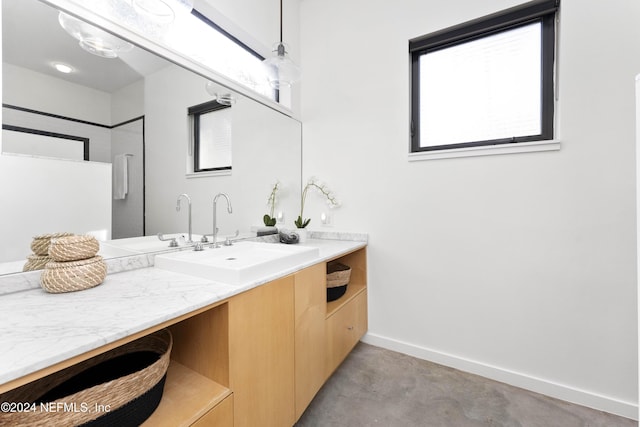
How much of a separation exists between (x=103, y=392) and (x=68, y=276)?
17.0 inches

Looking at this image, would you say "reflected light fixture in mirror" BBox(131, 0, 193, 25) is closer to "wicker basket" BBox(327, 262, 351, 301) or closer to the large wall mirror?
the large wall mirror

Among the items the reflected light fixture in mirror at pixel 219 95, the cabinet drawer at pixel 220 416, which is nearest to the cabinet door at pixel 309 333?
the cabinet drawer at pixel 220 416

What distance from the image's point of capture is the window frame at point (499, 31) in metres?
Result: 1.55

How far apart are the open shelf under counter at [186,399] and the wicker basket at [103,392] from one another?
4 centimetres

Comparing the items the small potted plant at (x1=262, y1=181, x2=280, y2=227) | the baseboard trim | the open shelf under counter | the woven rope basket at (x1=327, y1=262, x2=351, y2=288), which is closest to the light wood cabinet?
the woven rope basket at (x1=327, y1=262, x2=351, y2=288)

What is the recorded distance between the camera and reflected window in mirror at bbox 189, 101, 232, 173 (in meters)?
1.57

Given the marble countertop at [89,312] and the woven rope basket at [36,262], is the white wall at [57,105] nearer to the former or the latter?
the woven rope basket at [36,262]

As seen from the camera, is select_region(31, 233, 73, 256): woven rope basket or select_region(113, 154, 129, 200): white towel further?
select_region(113, 154, 129, 200): white towel

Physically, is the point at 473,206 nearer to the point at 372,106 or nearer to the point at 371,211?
the point at 371,211

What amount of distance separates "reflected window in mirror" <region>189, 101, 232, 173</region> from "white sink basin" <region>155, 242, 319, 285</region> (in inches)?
20.0

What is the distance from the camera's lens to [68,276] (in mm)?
870

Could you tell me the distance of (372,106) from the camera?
203 cm

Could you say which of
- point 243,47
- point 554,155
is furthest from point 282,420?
point 243,47

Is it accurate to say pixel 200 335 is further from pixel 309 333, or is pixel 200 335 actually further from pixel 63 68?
pixel 63 68
